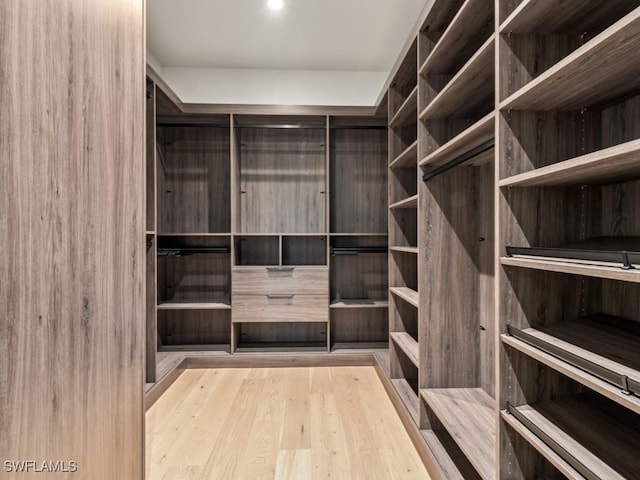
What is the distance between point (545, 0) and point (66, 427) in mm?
1643

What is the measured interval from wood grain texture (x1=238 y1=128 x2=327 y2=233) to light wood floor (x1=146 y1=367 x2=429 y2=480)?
1.40 m

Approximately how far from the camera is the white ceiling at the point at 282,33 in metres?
2.49

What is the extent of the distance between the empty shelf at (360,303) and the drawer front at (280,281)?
19 centimetres

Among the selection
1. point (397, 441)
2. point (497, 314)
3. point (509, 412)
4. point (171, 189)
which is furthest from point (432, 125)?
point (171, 189)

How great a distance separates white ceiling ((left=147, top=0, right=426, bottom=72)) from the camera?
2.49 metres

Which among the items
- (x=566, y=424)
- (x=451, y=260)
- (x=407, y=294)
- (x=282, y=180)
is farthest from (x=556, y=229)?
(x=282, y=180)

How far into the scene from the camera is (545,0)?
3.20 feet

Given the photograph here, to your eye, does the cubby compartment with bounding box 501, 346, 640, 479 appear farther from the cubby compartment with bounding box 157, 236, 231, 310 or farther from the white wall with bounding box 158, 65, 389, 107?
the white wall with bounding box 158, 65, 389, 107

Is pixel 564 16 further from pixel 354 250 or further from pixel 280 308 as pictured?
pixel 280 308

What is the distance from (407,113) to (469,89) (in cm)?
86

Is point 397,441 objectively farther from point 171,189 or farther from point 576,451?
point 171,189

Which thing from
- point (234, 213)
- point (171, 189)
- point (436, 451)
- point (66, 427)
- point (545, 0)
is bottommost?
point (436, 451)

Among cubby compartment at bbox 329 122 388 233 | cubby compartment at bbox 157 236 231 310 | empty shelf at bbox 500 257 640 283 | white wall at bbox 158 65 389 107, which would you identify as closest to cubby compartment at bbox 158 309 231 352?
cubby compartment at bbox 157 236 231 310

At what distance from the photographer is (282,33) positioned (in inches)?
110
